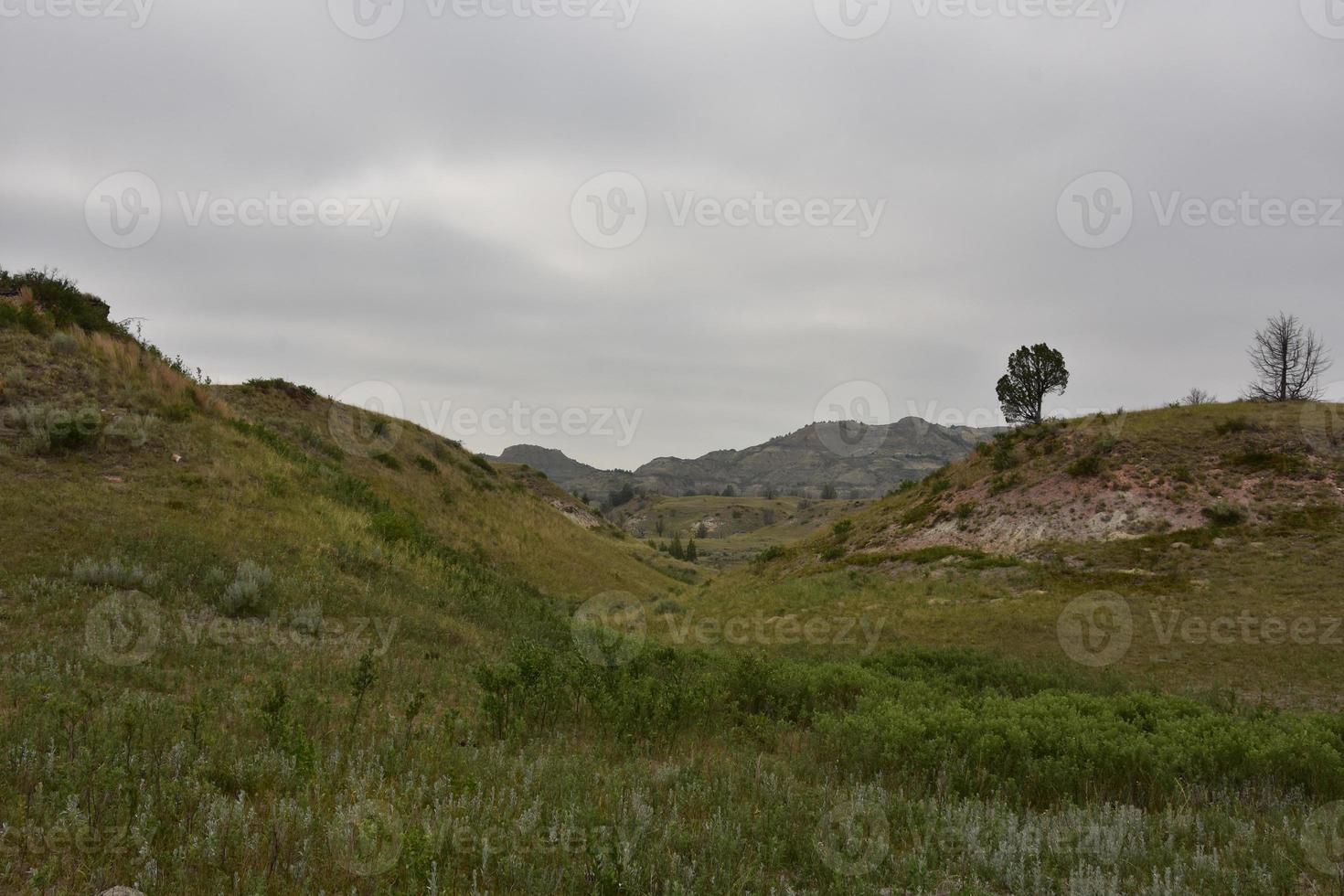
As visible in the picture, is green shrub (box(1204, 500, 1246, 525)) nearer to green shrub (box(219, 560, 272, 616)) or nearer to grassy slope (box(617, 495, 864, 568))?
green shrub (box(219, 560, 272, 616))

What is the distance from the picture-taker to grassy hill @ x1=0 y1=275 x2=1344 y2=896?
14.3 feet

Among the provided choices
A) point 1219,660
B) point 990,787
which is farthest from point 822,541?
point 990,787

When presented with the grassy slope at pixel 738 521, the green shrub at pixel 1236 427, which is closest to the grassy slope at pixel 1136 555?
the green shrub at pixel 1236 427

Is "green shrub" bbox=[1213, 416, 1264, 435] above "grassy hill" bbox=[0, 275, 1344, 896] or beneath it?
above

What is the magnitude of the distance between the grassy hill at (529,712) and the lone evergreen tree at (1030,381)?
15.0 metres

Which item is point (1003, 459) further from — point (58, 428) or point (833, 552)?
point (58, 428)

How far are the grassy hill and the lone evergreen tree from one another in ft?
49.1

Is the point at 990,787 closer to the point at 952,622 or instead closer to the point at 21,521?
the point at 952,622

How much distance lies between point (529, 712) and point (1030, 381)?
122 feet

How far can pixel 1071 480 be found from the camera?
26.2 meters

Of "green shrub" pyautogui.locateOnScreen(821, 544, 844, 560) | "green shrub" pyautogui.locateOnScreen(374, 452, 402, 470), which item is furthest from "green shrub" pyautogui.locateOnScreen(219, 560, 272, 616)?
"green shrub" pyautogui.locateOnScreen(821, 544, 844, 560)

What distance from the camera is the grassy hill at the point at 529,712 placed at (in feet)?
14.3

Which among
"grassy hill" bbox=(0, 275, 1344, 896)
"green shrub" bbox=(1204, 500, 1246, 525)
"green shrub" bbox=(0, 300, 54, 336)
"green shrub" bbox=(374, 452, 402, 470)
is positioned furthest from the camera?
"green shrub" bbox=(374, 452, 402, 470)

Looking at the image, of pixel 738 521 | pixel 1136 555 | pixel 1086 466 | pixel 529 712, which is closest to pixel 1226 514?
pixel 1136 555
